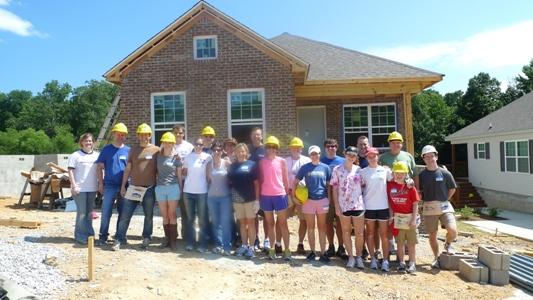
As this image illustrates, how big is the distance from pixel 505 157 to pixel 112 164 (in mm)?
18213

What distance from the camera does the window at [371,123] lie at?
543 inches

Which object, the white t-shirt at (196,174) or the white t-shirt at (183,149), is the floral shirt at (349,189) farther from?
the white t-shirt at (183,149)

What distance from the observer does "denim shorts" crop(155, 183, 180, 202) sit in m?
6.38

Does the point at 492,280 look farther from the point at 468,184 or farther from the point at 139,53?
the point at 468,184

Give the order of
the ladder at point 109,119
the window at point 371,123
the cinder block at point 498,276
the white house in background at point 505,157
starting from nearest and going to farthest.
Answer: the cinder block at point 498,276, the window at point 371,123, the ladder at point 109,119, the white house in background at point 505,157

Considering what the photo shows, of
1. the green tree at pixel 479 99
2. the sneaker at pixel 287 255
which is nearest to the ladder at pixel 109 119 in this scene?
the sneaker at pixel 287 255

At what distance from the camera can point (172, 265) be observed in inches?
231

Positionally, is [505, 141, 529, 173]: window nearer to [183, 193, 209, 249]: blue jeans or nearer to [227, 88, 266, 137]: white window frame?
[227, 88, 266, 137]: white window frame

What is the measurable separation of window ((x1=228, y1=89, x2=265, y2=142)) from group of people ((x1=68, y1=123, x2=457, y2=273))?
198 inches

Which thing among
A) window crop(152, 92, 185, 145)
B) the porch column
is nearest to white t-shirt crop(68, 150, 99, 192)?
window crop(152, 92, 185, 145)

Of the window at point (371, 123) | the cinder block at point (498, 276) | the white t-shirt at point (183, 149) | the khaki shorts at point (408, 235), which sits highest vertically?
the window at point (371, 123)

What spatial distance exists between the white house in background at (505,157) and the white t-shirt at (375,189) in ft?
45.0

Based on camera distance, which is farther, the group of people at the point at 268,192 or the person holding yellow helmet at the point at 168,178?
the person holding yellow helmet at the point at 168,178

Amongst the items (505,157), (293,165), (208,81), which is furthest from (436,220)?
(505,157)
